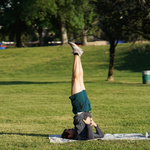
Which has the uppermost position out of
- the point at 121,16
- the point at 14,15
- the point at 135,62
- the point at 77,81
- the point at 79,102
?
the point at 14,15

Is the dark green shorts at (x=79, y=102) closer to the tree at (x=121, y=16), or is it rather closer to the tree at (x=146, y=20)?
the tree at (x=146, y=20)

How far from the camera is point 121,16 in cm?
2559

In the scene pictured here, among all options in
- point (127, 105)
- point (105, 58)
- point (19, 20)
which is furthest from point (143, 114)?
point (19, 20)

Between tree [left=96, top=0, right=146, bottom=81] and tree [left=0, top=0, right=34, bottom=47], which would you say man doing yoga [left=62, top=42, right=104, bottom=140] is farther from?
tree [left=0, top=0, right=34, bottom=47]

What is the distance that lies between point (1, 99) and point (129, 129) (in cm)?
1011

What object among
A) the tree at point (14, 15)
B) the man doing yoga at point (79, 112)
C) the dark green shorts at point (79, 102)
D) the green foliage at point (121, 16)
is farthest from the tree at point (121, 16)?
the tree at point (14, 15)

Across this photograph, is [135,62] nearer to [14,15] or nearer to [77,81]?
[14,15]

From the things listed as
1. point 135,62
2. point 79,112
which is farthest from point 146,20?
point 135,62

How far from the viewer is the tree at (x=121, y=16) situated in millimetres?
25078

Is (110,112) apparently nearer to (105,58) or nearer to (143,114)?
(143,114)

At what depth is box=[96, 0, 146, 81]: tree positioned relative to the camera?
25.1 metres

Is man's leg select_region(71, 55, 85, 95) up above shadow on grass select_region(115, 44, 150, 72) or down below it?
above

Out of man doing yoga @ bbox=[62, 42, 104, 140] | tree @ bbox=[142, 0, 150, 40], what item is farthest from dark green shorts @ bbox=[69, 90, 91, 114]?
tree @ bbox=[142, 0, 150, 40]

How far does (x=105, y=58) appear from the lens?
52.1m
